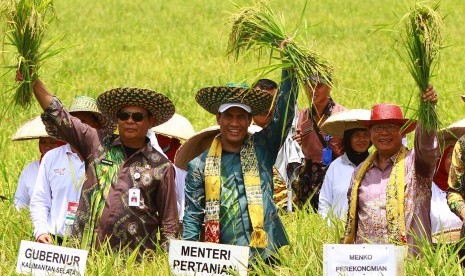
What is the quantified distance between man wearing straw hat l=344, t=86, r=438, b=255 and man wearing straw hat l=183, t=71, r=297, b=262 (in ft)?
1.33

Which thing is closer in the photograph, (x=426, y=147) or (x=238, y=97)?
(x=426, y=147)

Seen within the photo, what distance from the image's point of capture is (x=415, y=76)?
5609mm

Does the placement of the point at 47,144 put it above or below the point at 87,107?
below

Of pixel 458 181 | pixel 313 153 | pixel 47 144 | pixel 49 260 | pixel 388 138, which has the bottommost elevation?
pixel 49 260

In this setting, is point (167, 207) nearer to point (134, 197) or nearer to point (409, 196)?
point (134, 197)

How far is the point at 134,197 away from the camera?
6.16m

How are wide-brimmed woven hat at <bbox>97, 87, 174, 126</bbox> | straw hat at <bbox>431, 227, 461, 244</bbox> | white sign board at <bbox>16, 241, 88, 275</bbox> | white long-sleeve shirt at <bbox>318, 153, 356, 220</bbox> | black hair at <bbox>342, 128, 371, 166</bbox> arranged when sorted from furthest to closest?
black hair at <bbox>342, 128, 371, 166</bbox>
white long-sleeve shirt at <bbox>318, 153, 356, 220</bbox>
straw hat at <bbox>431, 227, 461, 244</bbox>
wide-brimmed woven hat at <bbox>97, 87, 174, 126</bbox>
white sign board at <bbox>16, 241, 88, 275</bbox>

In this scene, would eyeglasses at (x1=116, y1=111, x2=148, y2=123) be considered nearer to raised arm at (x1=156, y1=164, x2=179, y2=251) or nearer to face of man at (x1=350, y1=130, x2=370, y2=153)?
raised arm at (x1=156, y1=164, x2=179, y2=251)

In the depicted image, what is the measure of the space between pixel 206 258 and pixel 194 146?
1.38 meters

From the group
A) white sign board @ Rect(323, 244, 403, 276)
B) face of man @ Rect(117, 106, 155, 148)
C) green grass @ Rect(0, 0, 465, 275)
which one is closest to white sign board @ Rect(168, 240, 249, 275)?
green grass @ Rect(0, 0, 465, 275)

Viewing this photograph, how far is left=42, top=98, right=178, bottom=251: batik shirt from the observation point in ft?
20.3

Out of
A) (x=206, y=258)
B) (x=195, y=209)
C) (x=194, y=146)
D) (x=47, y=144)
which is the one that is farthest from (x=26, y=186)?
(x=206, y=258)

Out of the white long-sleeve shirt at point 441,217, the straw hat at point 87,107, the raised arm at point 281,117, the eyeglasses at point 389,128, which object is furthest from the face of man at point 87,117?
the white long-sleeve shirt at point 441,217

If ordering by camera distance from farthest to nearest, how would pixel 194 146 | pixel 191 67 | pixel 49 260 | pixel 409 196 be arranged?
pixel 191 67, pixel 194 146, pixel 409 196, pixel 49 260
